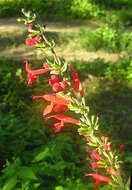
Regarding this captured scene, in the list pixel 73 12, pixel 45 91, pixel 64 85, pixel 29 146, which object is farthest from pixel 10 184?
pixel 73 12

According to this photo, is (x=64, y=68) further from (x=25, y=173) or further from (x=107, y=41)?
(x=107, y=41)

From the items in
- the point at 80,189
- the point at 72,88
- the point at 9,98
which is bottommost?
the point at 9,98

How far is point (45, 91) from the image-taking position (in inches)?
170

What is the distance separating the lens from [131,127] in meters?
3.82

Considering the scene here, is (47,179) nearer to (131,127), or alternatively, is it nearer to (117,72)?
(131,127)

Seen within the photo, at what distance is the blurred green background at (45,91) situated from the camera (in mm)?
2215

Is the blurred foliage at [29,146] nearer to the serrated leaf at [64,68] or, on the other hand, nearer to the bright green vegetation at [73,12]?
the serrated leaf at [64,68]

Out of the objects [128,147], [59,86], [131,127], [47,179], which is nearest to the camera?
[59,86]

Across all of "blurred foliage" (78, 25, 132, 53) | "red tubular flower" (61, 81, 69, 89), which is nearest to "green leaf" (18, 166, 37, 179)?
"red tubular flower" (61, 81, 69, 89)

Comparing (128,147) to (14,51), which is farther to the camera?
(14,51)

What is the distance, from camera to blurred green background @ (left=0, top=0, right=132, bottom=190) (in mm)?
2215

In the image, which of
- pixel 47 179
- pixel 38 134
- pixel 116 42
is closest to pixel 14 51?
pixel 116 42

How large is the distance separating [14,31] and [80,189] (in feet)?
17.8

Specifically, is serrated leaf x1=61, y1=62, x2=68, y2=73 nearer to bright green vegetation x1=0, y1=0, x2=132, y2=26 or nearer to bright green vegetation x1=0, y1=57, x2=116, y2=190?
bright green vegetation x1=0, y1=57, x2=116, y2=190
